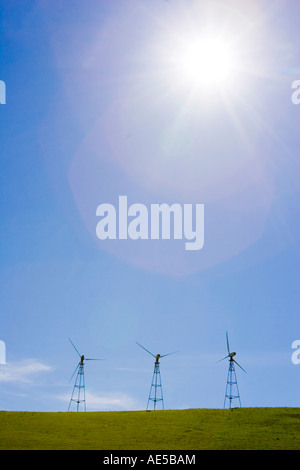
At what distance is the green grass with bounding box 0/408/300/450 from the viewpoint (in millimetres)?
65062

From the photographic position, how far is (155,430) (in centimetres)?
7344

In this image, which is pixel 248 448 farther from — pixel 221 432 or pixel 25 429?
pixel 25 429

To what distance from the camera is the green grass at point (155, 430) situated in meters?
65.1

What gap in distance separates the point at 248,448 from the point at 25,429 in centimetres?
3189

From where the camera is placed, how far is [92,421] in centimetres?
8200

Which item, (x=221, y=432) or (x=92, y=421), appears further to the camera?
(x=92, y=421)

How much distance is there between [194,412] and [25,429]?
1050 inches

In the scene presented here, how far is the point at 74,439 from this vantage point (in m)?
69.2
